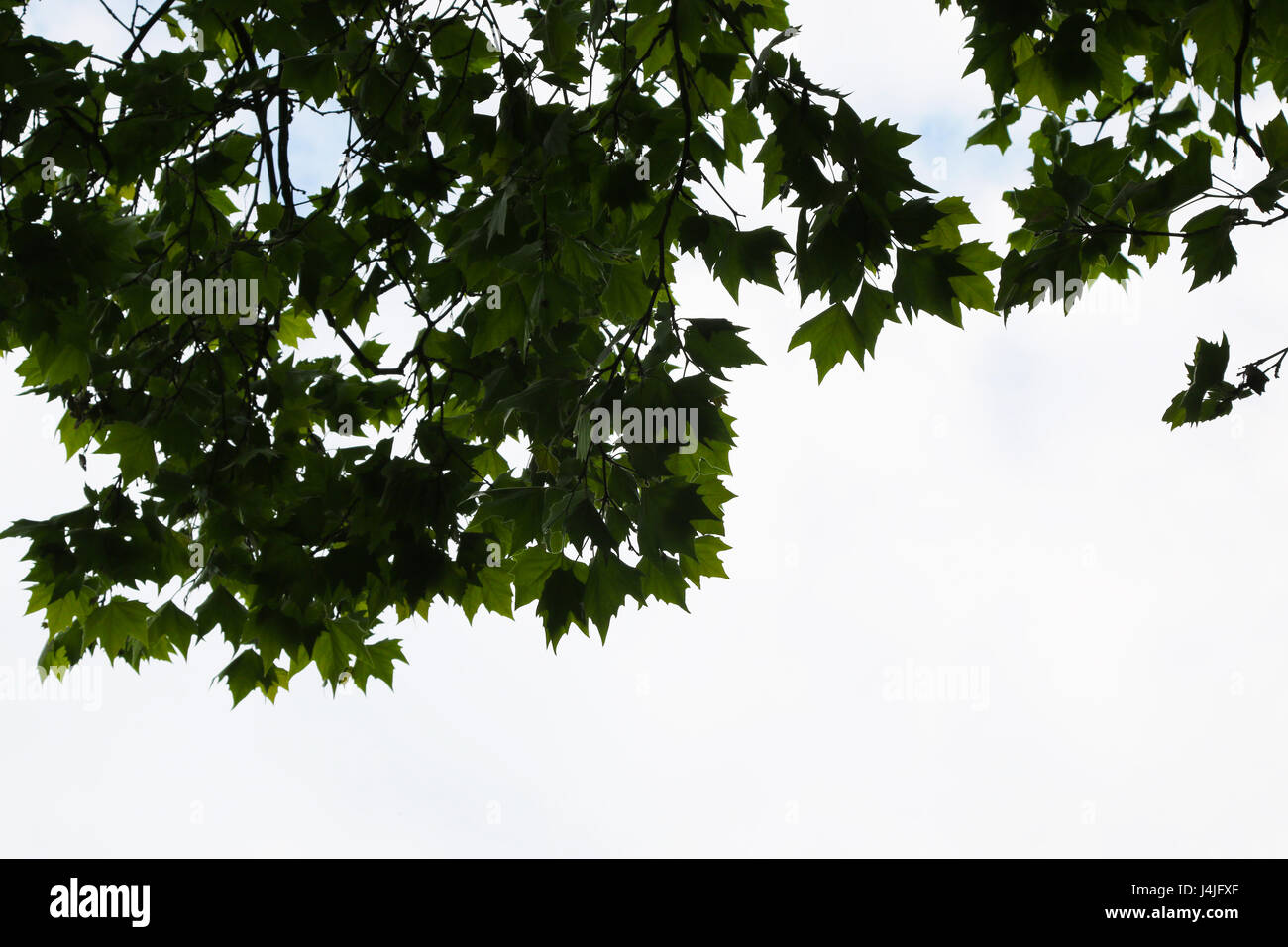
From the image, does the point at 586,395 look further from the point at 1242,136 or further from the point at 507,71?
the point at 1242,136

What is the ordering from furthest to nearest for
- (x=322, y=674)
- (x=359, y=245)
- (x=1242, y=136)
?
(x=359, y=245), (x=322, y=674), (x=1242, y=136)

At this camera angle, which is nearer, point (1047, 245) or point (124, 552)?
point (1047, 245)

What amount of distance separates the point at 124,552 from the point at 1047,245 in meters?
3.13

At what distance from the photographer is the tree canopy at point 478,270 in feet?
7.78

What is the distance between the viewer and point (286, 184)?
4160mm

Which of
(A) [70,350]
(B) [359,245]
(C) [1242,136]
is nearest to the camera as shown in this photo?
(C) [1242,136]

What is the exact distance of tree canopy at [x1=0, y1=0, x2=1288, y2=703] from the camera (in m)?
2.37

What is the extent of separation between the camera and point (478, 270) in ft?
9.70

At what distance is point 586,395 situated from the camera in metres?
2.35

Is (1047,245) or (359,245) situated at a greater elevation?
(359,245)

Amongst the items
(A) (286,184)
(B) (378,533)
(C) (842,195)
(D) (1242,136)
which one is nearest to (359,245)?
(A) (286,184)

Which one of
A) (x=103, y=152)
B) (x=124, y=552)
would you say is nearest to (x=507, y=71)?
(x=103, y=152)

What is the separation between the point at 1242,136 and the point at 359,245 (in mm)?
3101

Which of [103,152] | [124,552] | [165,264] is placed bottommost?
[124,552]
